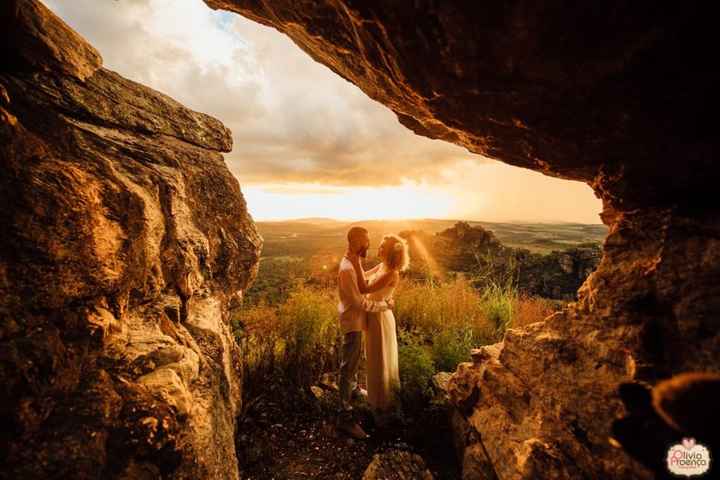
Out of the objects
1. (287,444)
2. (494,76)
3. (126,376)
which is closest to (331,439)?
(287,444)

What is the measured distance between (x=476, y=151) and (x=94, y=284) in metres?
3.10

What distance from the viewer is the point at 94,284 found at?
1791 millimetres

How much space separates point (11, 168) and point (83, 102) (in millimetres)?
1328

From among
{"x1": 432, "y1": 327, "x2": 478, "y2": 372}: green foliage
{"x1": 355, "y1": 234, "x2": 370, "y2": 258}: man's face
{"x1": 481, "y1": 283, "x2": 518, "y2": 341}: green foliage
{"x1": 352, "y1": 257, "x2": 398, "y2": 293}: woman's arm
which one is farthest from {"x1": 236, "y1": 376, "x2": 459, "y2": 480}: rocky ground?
{"x1": 481, "y1": 283, "x2": 518, "y2": 341}: green foliage

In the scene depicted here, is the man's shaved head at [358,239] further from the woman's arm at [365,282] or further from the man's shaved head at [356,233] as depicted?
the woman's arm at [365,282]

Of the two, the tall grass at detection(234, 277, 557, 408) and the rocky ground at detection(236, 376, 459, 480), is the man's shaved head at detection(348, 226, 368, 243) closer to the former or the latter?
the tall grass at detection(234, 277, 557, 408)

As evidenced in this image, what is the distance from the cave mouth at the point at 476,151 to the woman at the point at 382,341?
4.30ft

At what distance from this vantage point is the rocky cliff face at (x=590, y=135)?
4.42ft

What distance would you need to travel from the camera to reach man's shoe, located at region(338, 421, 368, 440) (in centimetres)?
356

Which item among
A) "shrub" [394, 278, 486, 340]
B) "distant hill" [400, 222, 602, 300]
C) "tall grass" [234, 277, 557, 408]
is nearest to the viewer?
"tall grass" [234, 277, 557, 408]

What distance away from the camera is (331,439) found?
3564 mm

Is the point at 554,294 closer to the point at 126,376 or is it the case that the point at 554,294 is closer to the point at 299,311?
the point at 299,311

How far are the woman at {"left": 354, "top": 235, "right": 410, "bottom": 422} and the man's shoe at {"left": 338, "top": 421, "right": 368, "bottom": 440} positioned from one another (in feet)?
0.89

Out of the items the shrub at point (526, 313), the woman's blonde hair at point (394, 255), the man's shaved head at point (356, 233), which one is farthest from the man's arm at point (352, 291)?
the shrub at point (526, 313)
